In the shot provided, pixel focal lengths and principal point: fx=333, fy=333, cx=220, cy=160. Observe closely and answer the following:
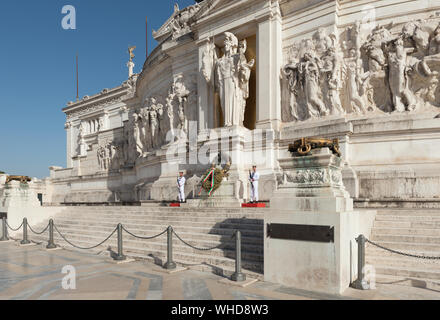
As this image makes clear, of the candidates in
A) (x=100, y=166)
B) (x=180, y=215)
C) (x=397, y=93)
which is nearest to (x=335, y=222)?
(x=180, y=215)

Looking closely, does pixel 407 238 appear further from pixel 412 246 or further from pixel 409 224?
pixel 409 224

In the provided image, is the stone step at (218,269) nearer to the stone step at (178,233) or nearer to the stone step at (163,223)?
the stone step at (178,233)

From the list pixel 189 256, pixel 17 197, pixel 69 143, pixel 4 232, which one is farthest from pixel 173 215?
pixel 69 143

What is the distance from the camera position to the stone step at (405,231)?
8510 mm

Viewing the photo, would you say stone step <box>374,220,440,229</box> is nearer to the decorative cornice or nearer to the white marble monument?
the white marble monument

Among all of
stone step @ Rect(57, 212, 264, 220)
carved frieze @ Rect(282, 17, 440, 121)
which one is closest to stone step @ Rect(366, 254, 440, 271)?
stone step @ Rect(57, 212, 264, 220)

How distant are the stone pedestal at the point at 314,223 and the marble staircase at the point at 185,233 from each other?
902 mm

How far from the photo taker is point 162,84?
24.1m

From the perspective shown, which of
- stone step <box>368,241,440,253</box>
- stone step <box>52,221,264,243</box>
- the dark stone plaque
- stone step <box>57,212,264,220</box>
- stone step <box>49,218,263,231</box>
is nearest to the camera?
the dark stone plaque

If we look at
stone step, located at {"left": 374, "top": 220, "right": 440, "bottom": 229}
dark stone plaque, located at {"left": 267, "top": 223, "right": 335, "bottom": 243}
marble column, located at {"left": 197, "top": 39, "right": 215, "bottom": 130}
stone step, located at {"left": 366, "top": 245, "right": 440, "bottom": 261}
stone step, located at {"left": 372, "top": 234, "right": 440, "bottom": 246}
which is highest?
marble column, located at {"left": 197, "top": 39, "right": 215, "bottom": 130}

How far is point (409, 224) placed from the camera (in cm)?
911

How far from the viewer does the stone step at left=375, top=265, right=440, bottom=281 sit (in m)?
6.97

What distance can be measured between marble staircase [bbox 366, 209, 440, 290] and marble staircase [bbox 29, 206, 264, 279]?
2805mm
